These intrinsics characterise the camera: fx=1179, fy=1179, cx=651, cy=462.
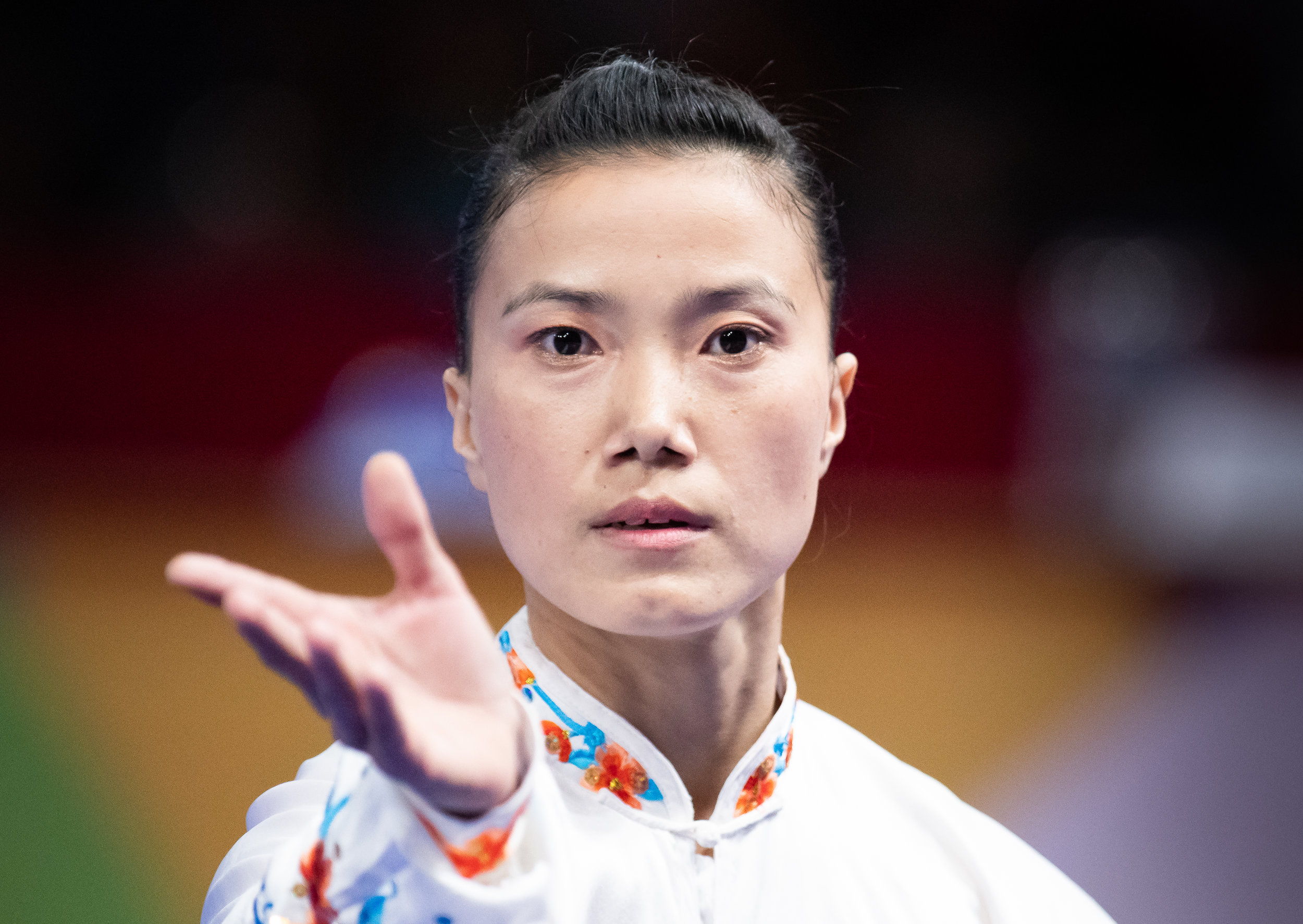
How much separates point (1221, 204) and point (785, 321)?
3756 mm

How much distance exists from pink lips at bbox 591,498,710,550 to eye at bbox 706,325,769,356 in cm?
13

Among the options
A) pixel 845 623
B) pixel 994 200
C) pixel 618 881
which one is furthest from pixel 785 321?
pixel 994 200

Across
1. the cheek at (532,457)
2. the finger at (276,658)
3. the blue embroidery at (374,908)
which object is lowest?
the blue embroidery at (374,908)

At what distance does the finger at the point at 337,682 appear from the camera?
59 centimetres

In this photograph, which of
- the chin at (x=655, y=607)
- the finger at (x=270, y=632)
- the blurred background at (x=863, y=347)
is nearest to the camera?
the finger at (x=270, y=632)

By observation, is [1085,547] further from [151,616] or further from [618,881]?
[618,881]

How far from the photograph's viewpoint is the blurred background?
9.70ft

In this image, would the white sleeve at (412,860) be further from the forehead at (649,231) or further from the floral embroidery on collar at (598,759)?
the forehead at (649,231)

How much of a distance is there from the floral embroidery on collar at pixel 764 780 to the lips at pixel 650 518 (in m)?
0.24

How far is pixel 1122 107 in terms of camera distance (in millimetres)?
4074

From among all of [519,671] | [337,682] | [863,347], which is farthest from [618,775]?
[863,347]

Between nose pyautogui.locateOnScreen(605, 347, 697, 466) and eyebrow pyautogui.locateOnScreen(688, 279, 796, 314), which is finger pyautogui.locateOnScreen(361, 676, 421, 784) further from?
eyebrow pyautogui.locateOnScreen(688, 279, 796, 314)

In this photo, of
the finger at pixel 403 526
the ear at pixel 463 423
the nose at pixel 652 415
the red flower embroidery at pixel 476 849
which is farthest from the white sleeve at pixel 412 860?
the ear at pixel 463 423

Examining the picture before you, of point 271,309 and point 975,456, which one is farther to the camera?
point 975,456
